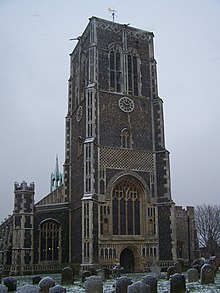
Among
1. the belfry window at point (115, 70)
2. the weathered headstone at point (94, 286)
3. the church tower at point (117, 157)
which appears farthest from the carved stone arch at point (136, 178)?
the weathered headstone at point (94, 286)

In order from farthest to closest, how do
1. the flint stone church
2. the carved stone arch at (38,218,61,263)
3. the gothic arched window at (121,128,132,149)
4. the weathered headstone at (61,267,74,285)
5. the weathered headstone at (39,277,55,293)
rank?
the gothic arched window at (121,128,132,149)
the carved stone arch at (38,218,61,263)
the flint stone church
the weathered headstone at (61,267,74,285)
the weathered headstone at (39,277,55,293)

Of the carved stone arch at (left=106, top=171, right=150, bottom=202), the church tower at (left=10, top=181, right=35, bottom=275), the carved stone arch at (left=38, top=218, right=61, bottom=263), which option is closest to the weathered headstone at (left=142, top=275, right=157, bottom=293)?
the carved stone arch at (left=106, top=171, right=150, bottom=202)

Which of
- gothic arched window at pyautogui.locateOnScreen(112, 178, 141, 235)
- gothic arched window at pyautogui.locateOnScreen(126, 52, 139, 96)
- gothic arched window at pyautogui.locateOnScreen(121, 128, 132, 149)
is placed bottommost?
gothic arched window at pyautogui.locateOnScreen(112, 178, 141, 235)

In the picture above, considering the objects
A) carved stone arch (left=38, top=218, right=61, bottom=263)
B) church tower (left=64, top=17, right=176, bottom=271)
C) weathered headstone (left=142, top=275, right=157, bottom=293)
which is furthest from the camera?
carved stone arch (left=38, top=218, right=61, bottom=263)

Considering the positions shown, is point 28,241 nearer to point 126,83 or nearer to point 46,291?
point 126,83

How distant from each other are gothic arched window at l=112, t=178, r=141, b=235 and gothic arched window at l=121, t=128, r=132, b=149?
8.71ft

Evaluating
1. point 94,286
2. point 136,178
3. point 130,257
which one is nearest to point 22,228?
point 130,257

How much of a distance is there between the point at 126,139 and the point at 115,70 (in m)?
6.09

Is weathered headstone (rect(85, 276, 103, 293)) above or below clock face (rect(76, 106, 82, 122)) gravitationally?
below

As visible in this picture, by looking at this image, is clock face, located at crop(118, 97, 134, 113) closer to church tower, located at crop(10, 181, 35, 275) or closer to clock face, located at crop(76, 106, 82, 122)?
clock face, located at crop(76, 106, 82, 122)

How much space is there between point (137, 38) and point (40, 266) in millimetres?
20380

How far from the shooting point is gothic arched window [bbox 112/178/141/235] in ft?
96.5

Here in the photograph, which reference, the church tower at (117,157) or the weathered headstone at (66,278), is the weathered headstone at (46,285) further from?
the church tower at (117,157)

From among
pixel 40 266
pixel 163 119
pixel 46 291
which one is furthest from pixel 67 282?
pixel 163 119
